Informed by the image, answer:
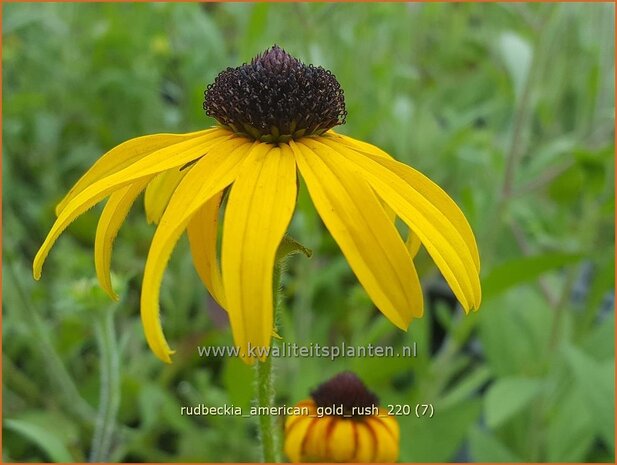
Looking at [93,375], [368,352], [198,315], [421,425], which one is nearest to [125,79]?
[198,315]

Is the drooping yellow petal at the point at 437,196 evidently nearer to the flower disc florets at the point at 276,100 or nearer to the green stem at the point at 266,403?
the flower disc florets at the point at 276,100

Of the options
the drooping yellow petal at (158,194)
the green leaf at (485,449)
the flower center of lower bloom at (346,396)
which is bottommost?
the green leaf at (485,449)

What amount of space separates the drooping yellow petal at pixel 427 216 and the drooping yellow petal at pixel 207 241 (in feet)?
0.37

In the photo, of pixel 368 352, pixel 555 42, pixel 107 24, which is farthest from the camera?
pixel 107 24

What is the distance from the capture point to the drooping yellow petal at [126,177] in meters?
0.65

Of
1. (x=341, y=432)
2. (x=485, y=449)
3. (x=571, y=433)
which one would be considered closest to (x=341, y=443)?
(x=341, y=432)

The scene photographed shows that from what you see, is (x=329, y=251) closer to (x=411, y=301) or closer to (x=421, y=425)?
(x=421, y=425)

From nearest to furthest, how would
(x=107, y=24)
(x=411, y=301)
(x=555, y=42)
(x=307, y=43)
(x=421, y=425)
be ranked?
(x=411, y=301) < (x=421, y=425) < (x=307, y=43) < (x=555, y=42) < (x=107, y=24)

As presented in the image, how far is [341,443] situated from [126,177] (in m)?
0.38

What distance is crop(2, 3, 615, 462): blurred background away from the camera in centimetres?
125

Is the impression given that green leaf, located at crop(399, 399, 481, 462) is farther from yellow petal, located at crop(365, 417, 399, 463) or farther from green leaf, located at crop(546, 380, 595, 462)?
yellow petal, located at crop(365, 417, 399, 463)

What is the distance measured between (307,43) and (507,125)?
1.05 metres

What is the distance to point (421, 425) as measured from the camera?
1199mm

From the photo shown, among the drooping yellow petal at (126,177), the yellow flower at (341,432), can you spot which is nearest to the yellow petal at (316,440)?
the yellow flower at (341,432)
